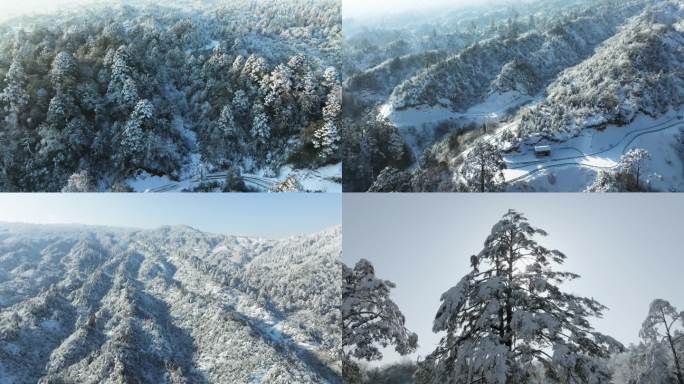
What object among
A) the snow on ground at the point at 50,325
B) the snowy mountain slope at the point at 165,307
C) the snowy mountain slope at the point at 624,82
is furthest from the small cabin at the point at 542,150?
the snow on ground at the point at 50,325

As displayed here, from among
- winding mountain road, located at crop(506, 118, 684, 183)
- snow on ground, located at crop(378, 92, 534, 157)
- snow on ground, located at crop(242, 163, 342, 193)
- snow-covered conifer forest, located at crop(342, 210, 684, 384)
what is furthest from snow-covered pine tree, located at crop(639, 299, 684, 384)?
snow on ground, located at crop(242, 163, 342, 193)

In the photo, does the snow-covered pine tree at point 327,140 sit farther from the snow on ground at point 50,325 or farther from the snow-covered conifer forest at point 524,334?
the snow on ground at point 50,325

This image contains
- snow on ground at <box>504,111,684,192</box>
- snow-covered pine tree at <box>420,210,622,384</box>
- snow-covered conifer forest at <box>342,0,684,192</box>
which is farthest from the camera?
snow-covered conifer forest at <box>342,0,684,192</box>

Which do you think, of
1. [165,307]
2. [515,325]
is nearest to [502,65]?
[515,325]

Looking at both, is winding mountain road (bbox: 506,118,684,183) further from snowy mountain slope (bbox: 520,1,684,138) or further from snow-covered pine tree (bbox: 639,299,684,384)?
snow-covered pine tree (bbox: 639,299,684,384)

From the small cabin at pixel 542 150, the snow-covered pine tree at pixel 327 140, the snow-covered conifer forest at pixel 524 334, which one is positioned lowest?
the snow-covered conifer forest at pixel 524 334

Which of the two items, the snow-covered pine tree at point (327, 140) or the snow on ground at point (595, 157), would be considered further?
the snow-covered pine tree at point (327, 140)

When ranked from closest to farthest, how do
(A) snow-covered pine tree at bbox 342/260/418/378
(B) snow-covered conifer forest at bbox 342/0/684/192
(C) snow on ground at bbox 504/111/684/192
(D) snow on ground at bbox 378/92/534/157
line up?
(A) snow-covered pine tree at bbox 342/260/418/378 < (C) snow on ground at bbox 504/111/684/192 < (B) snow-covered conifer forest at bbox 342/0/684/192 < (D) snow on ground at bbox 378/92/534/157
